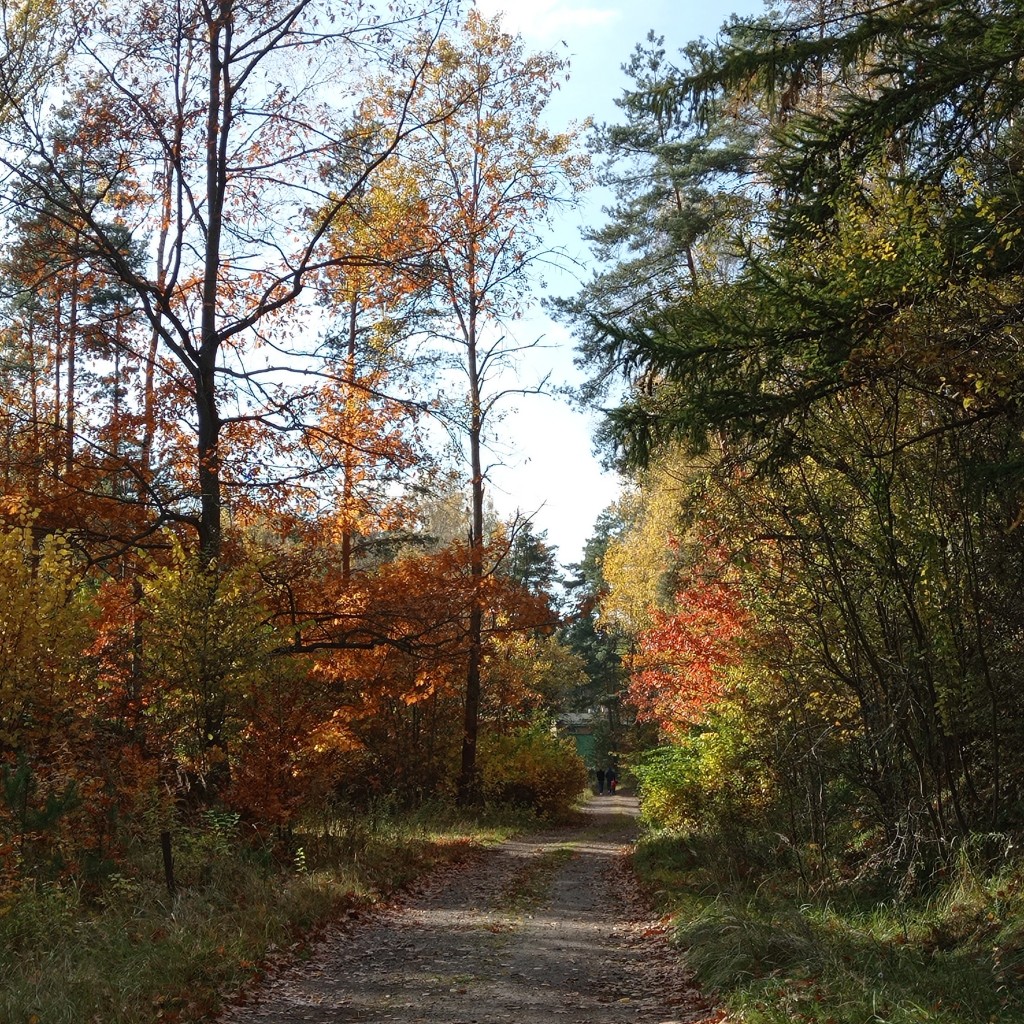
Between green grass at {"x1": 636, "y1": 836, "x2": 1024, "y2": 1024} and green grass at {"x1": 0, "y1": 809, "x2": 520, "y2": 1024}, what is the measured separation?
336 cm

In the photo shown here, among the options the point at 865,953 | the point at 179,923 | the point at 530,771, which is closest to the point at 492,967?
the point at 179,923

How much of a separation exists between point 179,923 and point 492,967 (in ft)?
8.24

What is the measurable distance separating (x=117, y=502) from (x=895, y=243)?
9.98 meters

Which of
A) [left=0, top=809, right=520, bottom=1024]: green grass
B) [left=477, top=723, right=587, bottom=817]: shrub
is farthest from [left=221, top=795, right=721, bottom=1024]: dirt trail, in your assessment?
[left=477, top=723, right=587, bottom=817]: shrub

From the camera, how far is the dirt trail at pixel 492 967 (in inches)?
259

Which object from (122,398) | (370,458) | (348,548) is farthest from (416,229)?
(348,548)

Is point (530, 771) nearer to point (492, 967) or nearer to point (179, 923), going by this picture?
point (492, 967)

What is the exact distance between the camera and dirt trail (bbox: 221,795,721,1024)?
6.58m

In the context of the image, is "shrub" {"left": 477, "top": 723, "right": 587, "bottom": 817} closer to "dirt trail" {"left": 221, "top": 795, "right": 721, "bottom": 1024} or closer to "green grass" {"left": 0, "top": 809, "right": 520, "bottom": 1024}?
"dirt trail" {"left": 221, "top": 795, "right": 721, "bottom": 1024}

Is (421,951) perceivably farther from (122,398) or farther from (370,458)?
(122,398)

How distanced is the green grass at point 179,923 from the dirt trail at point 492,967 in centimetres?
33

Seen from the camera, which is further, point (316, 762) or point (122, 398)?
point (122, 398)

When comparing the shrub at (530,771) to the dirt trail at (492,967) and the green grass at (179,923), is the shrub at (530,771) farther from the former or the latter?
the green grass at (179,923)

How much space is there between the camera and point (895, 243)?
23.3ft
